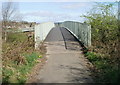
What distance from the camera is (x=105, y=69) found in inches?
271

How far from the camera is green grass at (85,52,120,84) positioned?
5.75m

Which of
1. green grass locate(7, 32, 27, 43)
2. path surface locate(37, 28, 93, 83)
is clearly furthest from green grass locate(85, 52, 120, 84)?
green grass locate(7, 32, 27, 43)

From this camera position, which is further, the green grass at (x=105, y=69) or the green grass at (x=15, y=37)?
the green grass at (x=15, y=37)

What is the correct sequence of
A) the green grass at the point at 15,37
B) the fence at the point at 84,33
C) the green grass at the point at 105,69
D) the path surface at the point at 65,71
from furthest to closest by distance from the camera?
the green grass at the point at 15,37, the fence at the point at 84,33, the path surface at the point at 65,71, the green grass at the point at 105,69

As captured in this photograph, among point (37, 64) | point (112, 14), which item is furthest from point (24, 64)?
point (112, 14)

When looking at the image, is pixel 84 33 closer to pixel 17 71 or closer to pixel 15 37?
pixel 15 37

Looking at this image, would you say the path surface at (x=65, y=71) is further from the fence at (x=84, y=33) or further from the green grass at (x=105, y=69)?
the fence at (x=84, y=33)

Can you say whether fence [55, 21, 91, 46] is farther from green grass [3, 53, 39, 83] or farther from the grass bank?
green grass [3, 53, 39, 83]

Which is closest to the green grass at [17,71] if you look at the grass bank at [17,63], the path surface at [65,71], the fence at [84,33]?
the grass bank at [17,63]

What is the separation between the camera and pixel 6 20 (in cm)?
1547

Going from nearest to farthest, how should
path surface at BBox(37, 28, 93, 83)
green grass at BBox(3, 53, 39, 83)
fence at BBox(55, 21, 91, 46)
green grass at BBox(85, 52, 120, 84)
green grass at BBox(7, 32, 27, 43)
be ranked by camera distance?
green grass at BBox(85, 52, 120, 84), green grass at BBox(3, 53, 39, 83), path surface at BBox(37, 28, 93, 83), fence at BBox(55, 21, 91, 46), green grass at BBox(7, 32, 27, 43)

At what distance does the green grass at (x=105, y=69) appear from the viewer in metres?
5.75

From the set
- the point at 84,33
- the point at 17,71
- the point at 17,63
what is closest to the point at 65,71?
the point at 17,71

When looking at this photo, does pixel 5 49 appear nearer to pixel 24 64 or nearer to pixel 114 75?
pixel 24 64
